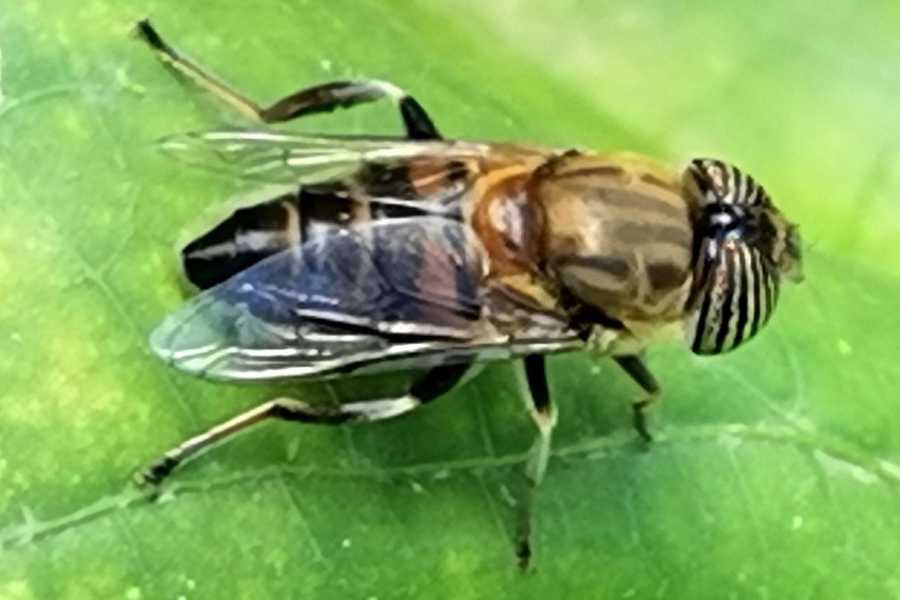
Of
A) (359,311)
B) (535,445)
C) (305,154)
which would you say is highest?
(305,154)

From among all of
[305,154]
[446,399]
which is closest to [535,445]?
[446,399]

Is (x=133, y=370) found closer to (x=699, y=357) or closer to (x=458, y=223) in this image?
(x=458, y=223)

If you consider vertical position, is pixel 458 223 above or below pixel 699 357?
above

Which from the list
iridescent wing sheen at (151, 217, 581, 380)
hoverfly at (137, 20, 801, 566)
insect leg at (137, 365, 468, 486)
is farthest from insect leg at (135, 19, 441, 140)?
insect leg at (137, 365, 468, 486)

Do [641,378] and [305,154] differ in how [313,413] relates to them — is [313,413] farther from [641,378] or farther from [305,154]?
[641,378]

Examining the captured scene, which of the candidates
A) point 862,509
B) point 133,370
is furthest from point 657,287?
point 133,370

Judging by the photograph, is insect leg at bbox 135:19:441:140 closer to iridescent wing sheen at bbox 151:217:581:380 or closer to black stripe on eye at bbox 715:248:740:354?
iridescent wing sheen at bbox 151:217:581:380
